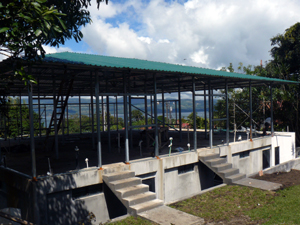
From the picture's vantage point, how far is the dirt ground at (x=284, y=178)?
11.3 meters

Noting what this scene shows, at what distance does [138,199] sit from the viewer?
7.98 metres

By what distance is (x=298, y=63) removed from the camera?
22672 mm

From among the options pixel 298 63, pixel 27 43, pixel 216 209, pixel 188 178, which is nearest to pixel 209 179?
pixel 188 178

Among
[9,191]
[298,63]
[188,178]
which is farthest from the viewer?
[298,63]

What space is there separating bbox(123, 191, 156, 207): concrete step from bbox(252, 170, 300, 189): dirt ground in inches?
216

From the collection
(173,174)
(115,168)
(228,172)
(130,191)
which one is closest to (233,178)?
(228,172)

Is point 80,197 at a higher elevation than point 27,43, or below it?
below

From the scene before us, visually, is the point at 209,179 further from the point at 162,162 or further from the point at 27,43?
the point at 27,43

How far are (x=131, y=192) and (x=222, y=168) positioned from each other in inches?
178

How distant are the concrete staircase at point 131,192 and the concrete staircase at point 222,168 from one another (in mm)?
3560

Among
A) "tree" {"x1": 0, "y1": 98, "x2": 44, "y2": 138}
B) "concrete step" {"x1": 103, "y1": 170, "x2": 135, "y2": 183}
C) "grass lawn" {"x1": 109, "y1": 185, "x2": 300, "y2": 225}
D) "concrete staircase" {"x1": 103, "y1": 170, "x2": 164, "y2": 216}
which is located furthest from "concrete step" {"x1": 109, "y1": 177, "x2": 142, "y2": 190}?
"tree" {"x1": 0, "y1": 98, "x2": 44, "y2": 138}

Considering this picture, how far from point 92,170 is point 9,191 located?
2.75 m

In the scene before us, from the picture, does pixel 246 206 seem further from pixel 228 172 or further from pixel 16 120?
pixel 16 120

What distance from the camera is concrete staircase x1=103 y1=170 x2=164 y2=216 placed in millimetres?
7797
